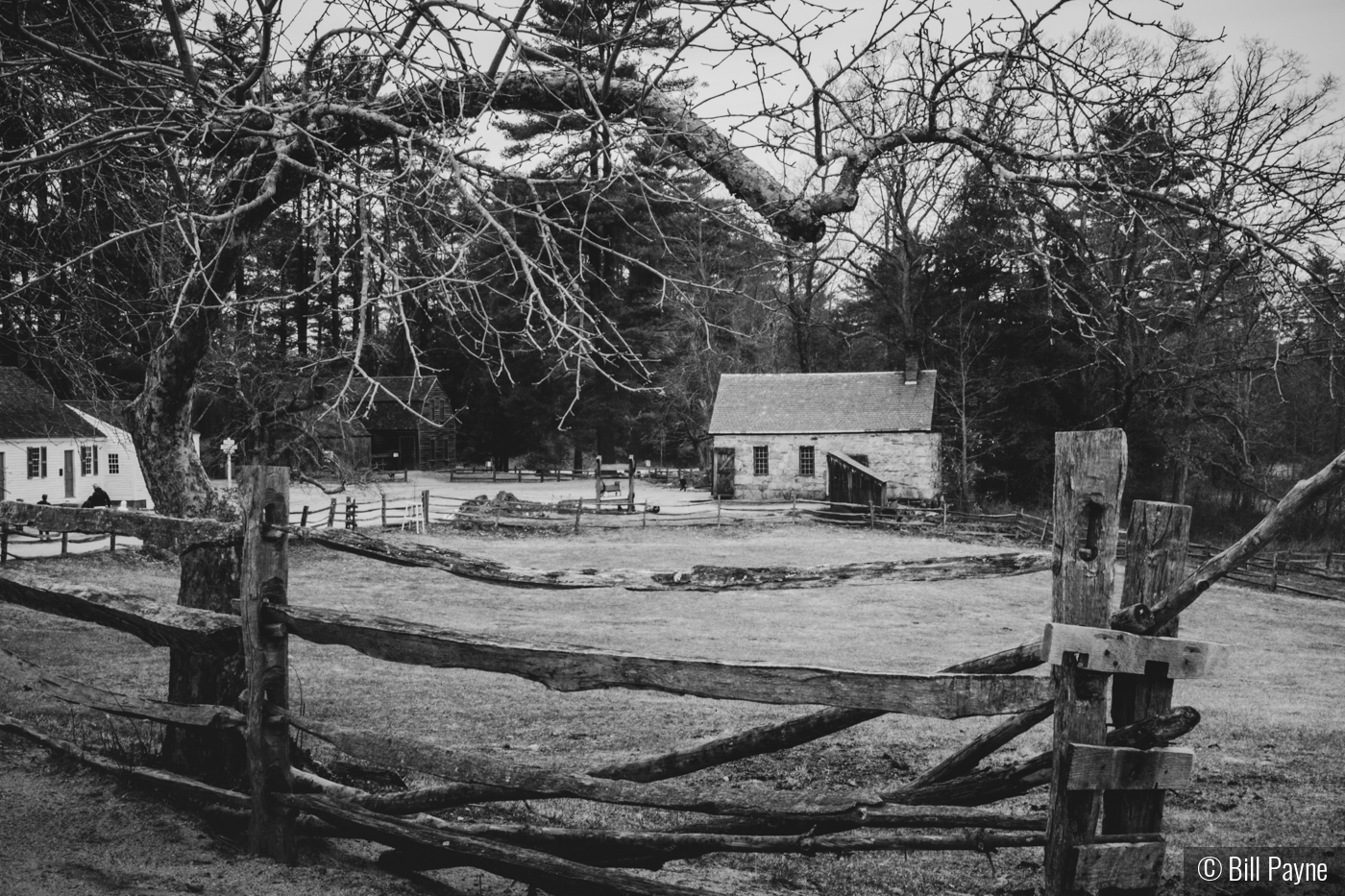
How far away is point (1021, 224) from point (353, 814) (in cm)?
459

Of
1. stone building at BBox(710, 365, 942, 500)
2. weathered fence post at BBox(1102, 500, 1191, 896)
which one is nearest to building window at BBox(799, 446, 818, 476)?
stone building at BBox(710, 365, 942, 500)

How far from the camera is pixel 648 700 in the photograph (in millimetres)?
9469

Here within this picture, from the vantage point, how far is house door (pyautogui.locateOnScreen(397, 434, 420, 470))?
62.4 metres

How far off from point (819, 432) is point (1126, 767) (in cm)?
3841

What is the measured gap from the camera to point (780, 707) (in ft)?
28.8

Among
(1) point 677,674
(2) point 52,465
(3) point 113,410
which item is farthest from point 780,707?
(2) point 52,465

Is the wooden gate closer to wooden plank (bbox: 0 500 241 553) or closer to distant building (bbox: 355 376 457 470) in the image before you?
distant building (bbox: 355 376 457 470)

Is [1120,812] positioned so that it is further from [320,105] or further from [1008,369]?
[1008,369]

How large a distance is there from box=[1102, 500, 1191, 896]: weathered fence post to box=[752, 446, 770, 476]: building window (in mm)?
38992

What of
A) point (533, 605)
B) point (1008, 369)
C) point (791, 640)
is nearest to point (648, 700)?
point (791, 640)

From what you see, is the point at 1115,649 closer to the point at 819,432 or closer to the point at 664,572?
the point at 664,572

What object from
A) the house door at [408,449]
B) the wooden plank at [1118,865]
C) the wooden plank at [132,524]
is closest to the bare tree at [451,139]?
the wooden plank at [132,524]

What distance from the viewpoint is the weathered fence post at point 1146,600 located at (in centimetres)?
350

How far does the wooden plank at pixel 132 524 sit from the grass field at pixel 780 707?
4.71ft
